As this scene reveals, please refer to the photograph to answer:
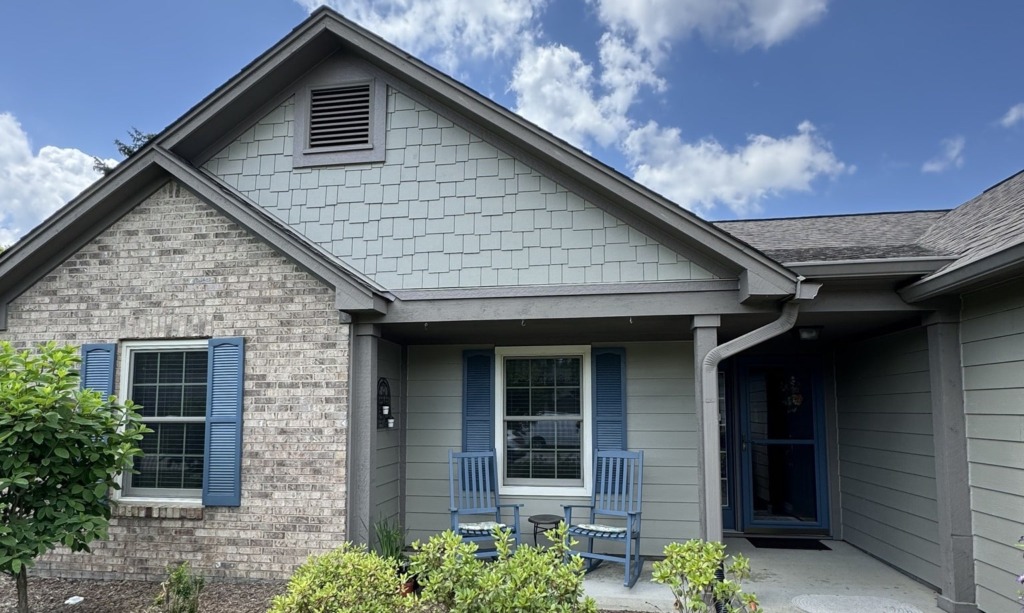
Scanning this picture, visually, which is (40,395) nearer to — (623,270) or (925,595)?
(623,270)

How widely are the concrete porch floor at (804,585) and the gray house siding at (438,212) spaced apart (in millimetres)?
2572

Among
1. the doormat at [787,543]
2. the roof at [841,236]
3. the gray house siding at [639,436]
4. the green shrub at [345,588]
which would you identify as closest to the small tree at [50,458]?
the green shrub at [345,588]

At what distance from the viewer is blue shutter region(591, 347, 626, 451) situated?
647 centimetres

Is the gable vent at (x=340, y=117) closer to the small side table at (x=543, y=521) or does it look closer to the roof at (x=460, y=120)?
the roof at (x=460, y=120)

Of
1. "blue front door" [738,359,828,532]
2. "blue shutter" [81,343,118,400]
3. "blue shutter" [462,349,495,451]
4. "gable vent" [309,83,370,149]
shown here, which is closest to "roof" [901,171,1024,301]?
"blue front door" [738,359,828,532]

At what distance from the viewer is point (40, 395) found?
15.2 feet

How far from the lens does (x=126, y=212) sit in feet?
19.4

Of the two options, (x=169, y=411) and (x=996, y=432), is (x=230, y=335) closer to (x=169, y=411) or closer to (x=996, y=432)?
(x=169, y=411)

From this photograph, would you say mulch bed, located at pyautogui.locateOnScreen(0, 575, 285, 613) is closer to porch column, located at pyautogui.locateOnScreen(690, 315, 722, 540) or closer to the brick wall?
the brick wall

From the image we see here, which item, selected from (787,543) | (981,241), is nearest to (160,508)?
(787,543)

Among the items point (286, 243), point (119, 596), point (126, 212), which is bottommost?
point (119, 596)

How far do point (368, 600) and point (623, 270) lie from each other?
336cm

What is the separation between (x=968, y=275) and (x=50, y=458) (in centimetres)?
653

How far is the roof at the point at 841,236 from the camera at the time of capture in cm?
562
